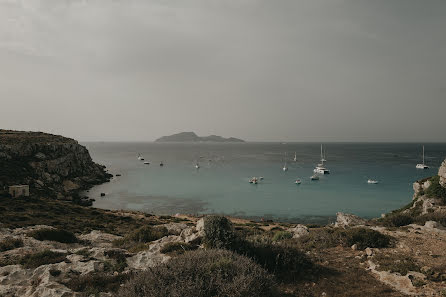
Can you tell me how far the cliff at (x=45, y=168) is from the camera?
54.8 m

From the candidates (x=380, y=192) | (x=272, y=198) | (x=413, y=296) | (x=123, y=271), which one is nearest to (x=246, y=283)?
(x=123, y=271)

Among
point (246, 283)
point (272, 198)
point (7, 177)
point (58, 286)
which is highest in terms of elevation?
point (246, 283)

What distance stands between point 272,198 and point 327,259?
54.3m

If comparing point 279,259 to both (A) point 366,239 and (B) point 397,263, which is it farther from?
(A) point 366,239

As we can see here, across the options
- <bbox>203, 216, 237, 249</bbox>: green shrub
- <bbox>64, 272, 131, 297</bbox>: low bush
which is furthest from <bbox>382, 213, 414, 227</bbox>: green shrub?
<bbox>64, 272, 131, 297</bbox>: low bush

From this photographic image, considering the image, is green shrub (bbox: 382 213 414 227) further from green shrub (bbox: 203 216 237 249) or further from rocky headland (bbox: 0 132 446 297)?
green shrub (bbox: 203 216 237 249)

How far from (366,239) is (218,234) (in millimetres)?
7859

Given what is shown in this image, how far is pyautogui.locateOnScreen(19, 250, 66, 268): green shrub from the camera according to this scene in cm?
893

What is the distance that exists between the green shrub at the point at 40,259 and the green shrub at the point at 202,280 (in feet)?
17.8

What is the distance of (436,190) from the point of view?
27.5 meters

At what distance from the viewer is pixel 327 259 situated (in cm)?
1063

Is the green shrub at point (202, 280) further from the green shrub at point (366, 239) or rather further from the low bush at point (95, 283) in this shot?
the green shrub at point (366, 239)

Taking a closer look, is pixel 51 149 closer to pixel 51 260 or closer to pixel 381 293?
pixel 51 260

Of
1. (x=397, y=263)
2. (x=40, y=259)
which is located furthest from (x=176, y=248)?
(x=397, y=263)
